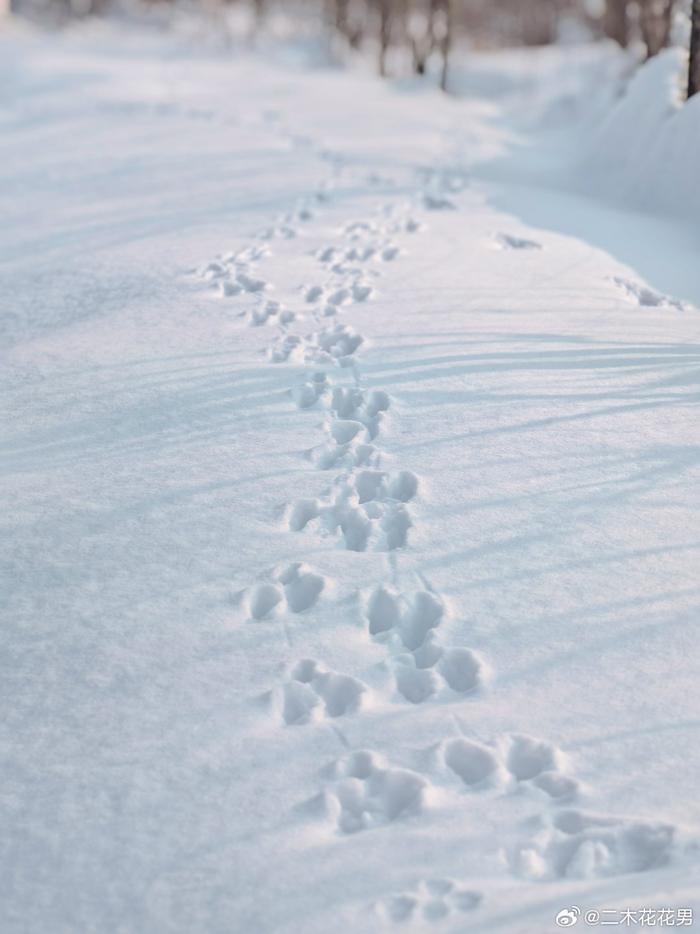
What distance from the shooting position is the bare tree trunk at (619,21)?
777 inches

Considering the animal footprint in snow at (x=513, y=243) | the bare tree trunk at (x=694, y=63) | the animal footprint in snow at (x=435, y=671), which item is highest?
the bare tree trunk at (x=694, y=63)

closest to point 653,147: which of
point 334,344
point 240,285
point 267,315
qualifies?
point 240,285

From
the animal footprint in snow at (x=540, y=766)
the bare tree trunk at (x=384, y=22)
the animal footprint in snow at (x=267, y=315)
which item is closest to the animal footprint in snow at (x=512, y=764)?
the animal footprint in snow at (x=540, y=766)

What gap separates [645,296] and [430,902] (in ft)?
15.4

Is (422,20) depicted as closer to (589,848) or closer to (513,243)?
(513,243)

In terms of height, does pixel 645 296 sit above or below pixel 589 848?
above

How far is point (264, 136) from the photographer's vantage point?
1118cm

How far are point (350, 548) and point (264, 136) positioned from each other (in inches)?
338

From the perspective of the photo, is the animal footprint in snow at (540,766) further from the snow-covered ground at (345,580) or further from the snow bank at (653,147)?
the snow bank at (653,147)

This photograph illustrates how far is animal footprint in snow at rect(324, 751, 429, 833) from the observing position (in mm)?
2666

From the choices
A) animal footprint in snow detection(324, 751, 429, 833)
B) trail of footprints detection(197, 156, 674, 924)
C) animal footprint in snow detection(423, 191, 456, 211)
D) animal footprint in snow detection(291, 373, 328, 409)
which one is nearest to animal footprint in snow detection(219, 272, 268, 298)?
trail of footprints detection(197, 156, 674, 924)

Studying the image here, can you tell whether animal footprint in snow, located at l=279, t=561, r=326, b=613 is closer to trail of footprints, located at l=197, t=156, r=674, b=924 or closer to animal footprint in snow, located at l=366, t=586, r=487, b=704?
trail of footprints, located at l=197, t=156, r=674, b=924

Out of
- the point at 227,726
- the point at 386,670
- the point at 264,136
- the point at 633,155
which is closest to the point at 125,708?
the point at 227,726

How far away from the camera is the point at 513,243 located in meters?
7.13
